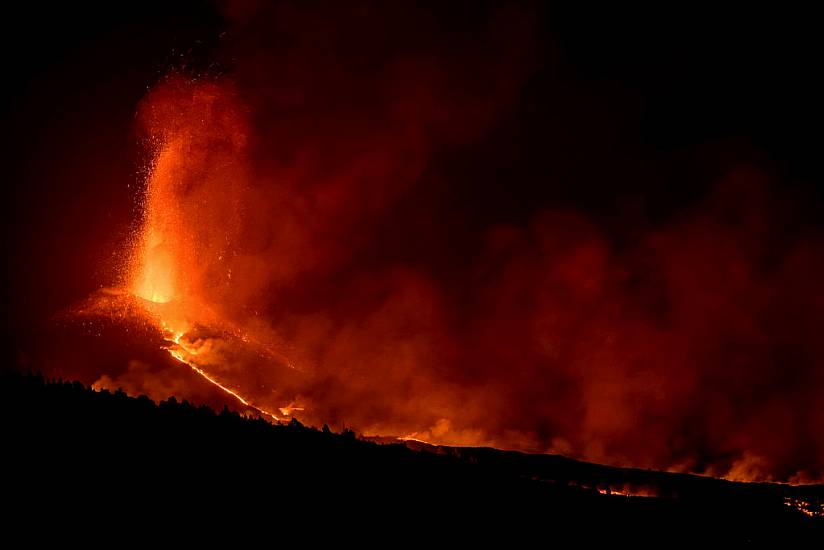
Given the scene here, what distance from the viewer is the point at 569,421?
108 ft

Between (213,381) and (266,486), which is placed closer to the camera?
(266,486)

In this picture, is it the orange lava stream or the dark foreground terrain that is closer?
the dark foreground terrain

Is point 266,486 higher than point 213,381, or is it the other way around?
point 213,381

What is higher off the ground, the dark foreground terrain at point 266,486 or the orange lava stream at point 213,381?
the orange lava stream at point 213,381

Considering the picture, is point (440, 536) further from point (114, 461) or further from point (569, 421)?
point (569, 421)

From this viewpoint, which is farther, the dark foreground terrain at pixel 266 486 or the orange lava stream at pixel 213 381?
the orange lava stream at pixel 213 381

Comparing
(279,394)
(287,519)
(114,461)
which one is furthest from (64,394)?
(279,394)

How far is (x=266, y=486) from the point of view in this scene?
10164 mm

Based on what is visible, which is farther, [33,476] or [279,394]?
[279,394]

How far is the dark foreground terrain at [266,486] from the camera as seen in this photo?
343 inches

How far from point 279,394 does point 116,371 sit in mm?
7381

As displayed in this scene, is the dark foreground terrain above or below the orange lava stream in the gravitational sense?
below

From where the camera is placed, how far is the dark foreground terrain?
871cm

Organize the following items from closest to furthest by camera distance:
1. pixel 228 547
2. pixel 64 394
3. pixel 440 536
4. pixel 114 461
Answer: pixel 228 547 < pixel 114 461 < pixel 440 536 < pixel 64 394
